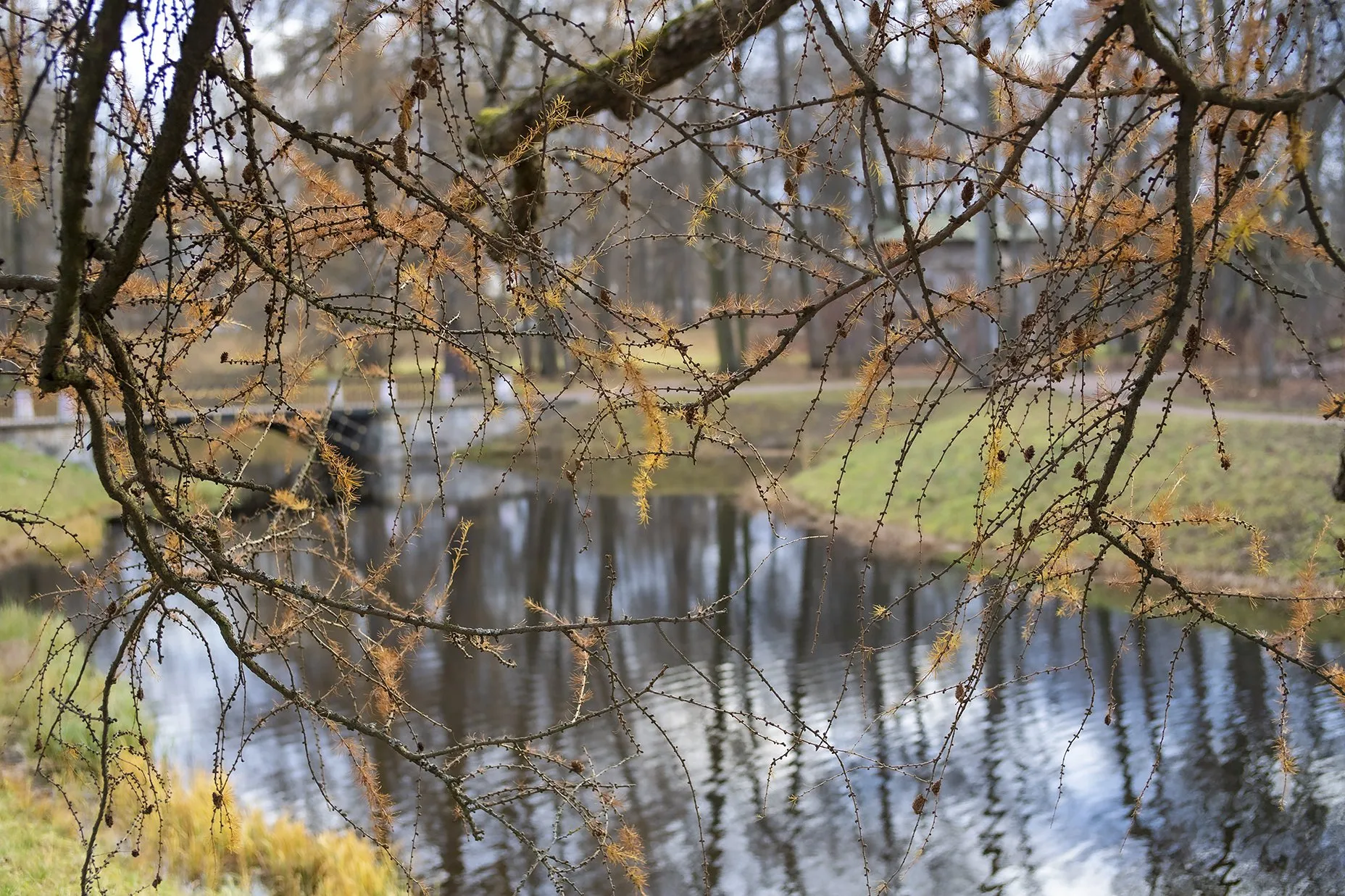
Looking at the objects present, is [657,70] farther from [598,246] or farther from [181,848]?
[181,848]

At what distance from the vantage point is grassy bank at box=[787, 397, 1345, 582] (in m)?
8.67

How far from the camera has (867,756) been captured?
3471 mm

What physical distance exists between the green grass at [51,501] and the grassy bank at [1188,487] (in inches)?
281

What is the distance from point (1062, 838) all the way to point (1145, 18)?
4052 millimetres

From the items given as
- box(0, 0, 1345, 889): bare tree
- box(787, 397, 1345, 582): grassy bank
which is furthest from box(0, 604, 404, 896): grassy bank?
box(787, 397, 1345, 582): grassy bank

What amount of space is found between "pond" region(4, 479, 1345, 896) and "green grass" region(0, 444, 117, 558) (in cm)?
349

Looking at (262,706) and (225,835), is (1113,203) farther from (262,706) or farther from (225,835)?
(262,706)

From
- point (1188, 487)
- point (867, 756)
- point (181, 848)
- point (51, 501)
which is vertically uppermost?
point (51, 501)

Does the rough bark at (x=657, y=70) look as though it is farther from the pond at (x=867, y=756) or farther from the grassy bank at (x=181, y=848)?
the grassy bank at (x=181, y=848)

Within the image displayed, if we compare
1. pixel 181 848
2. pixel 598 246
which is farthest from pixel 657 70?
pixel 181 848

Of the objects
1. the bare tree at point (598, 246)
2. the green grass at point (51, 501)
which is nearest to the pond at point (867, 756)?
the bare tree at point (598, 246)

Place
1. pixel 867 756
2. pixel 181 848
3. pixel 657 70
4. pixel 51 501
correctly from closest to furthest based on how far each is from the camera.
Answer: pixel 867 756, pixel 657 70, pixel 181 848, pixel 51 501

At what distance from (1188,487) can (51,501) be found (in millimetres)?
11285

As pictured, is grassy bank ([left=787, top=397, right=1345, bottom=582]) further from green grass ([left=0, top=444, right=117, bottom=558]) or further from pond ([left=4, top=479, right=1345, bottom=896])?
green grass ([left=0, top=444, right=117, bottom=558])
